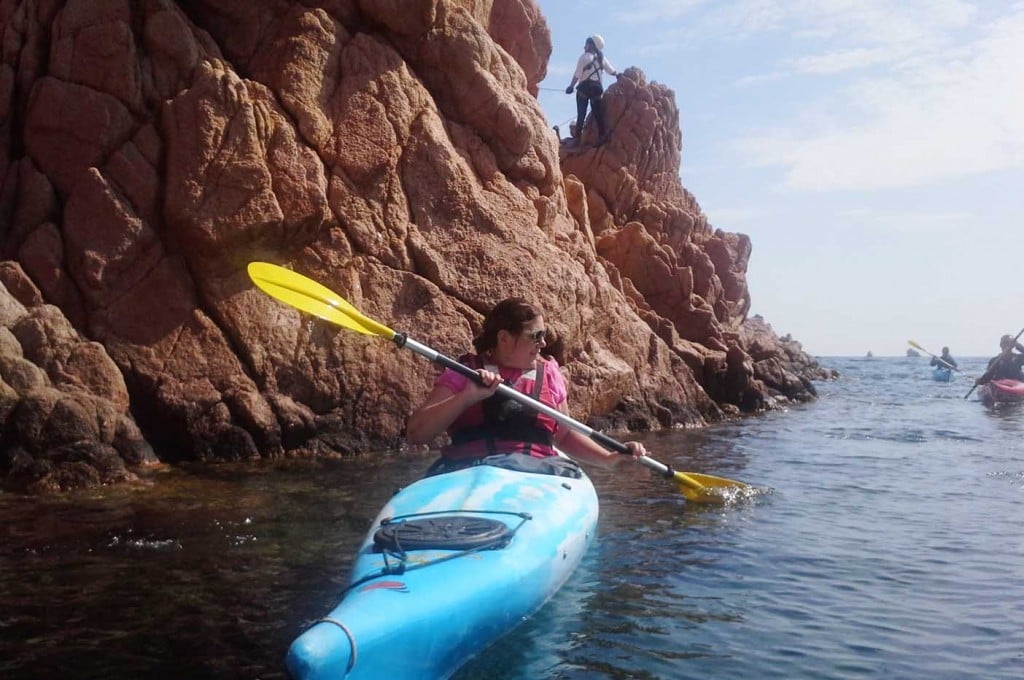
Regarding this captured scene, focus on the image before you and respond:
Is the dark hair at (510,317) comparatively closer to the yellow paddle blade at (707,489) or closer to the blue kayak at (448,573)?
the blue kayak at (448,573)

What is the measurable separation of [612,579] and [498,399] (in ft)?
4.18

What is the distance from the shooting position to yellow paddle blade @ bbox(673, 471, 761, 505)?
7750mm

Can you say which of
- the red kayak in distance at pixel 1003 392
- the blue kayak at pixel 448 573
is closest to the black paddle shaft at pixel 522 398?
the blue kayak at pixel 448 573

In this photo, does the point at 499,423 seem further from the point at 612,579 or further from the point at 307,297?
the point at 307,297

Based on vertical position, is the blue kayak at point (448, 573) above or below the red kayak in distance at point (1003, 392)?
below

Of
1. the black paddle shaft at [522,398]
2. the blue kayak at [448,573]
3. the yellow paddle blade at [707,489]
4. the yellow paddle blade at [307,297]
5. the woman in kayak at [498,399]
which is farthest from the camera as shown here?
the yellow paddle blade at [707,489]

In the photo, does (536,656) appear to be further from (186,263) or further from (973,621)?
(186,263)

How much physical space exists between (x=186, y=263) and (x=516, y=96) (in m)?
5.70

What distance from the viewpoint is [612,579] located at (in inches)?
218

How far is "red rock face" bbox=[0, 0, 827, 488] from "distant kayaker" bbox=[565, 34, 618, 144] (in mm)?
7585

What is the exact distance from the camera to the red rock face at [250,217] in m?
9.78

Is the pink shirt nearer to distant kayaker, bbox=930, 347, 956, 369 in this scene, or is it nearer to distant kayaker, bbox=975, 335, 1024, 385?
distant kayaker, bbox=975, 335, 1024, 385

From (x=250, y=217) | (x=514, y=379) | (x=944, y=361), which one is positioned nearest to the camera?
(x=514, y=379)

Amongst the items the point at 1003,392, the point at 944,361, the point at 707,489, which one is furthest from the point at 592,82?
the point at 944,361
